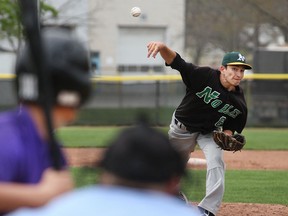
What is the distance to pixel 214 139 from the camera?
702 cm

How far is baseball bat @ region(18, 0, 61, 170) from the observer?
6.09 feet

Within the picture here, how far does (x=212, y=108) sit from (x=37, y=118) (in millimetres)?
4953

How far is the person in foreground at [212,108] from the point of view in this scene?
6918 mm

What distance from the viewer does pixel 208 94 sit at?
7.05 m

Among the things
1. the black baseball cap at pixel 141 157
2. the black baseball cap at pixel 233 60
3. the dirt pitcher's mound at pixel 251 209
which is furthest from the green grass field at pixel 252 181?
the black baseball cap at pixel 141 157

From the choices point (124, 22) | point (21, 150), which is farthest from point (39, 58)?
point (124, 22)

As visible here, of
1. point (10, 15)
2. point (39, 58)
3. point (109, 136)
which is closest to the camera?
point (39, 58)

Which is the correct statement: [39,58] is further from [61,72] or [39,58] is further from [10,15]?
[10,15]

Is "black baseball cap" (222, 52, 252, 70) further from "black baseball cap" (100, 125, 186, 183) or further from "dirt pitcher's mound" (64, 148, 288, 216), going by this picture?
"black baseball cap" (100, 125, 186, 183)

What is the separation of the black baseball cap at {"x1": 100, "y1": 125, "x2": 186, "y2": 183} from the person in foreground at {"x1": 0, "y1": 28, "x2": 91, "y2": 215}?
28cm

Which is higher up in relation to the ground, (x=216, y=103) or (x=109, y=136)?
(x=216, y=103)

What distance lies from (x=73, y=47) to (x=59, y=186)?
1.53ft

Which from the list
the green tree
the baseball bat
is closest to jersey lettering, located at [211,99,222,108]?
the baseball bat

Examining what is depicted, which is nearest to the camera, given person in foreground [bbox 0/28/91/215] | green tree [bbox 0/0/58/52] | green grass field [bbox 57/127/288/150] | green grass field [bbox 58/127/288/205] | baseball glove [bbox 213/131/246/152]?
person in foreground [bbox 0/28/91/215]
